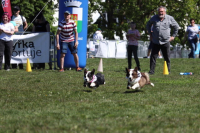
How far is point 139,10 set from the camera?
3794cm

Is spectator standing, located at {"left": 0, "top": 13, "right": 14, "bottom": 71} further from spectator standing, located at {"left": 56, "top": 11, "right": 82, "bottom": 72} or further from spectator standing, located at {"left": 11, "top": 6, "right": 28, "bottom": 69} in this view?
spectator standing, located at {"left": 56, "top": 11, "right": 82, "bottom": 72}

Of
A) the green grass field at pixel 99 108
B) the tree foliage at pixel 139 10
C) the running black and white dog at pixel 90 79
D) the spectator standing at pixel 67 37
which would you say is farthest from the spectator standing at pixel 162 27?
the tree foliage at pixel 139 10

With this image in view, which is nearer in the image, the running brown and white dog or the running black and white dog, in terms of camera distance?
the running brown and white dog

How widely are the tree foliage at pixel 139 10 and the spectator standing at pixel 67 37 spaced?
23909 mm

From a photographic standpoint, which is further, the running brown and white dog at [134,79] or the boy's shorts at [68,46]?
the boy's shorts at [68,46]

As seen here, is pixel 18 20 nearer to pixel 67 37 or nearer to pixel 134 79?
pixel 67 37

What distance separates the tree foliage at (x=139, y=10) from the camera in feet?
123

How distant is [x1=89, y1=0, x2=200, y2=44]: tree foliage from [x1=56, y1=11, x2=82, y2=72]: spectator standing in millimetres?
23909

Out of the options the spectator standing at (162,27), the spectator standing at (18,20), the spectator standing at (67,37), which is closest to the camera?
the spectator standing at (162,27)

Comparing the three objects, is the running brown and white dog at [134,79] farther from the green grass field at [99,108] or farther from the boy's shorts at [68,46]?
the boy's shorts at [68,46]

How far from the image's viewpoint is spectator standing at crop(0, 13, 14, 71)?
Result: 13.5 metres

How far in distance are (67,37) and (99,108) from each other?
7354 mm

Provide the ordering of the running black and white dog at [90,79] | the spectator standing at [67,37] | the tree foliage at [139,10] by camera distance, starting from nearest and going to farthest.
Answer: the running black and white dog at [90,79], the spectator standing at [67,37], the tree foliage at [139,10]

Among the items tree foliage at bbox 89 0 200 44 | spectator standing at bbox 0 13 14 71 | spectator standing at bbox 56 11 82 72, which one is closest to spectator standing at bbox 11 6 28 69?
spectator standing at bbox 0 13 14 71
